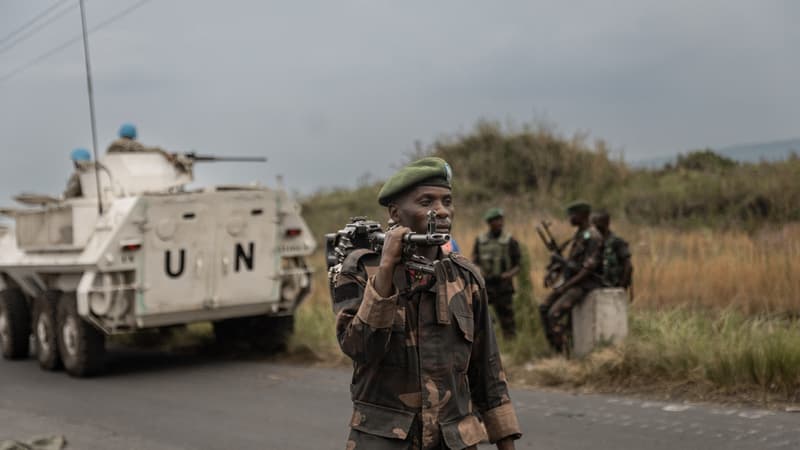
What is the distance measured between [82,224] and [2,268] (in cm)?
266

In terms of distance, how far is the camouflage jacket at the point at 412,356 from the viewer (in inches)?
128

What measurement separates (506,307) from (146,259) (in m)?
3.75

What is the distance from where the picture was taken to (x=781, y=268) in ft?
33.0

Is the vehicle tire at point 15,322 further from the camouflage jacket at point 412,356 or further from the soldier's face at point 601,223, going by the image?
the camouflage jacket at point 412,356

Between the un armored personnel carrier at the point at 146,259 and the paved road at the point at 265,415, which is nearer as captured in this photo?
the paved road at the point at 265,415

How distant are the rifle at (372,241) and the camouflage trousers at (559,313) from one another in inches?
236

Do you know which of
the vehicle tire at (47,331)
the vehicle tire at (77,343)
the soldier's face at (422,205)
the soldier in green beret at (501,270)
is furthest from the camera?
the vehicle tire at (47,331)

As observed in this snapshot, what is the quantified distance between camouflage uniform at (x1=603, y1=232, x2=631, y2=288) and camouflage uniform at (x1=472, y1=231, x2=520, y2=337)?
1349 millimetres

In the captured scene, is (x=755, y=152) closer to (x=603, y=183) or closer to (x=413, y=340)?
(x=603, y=183)

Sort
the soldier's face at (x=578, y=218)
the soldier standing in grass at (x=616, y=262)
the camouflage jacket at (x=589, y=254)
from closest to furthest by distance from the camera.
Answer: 1. the camouflage jacket at (x=589, y=254)
2. the soldier standing in grass at (x=616, y=262)
3. the soldier's face at (x=578, y=218)

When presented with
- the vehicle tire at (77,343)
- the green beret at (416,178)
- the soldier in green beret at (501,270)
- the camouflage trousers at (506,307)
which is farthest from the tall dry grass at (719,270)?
the green beret at (416,178)

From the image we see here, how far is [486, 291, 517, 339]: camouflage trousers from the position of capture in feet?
35.6

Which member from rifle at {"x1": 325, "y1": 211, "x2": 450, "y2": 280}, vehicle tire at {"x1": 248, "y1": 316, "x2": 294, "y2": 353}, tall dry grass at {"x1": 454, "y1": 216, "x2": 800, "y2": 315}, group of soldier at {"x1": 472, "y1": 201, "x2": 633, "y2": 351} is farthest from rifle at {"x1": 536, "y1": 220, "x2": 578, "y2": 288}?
rifle at {"x1": 325, "y1": 211, "x2": 450, "y2": 280}

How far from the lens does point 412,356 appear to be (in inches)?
131
